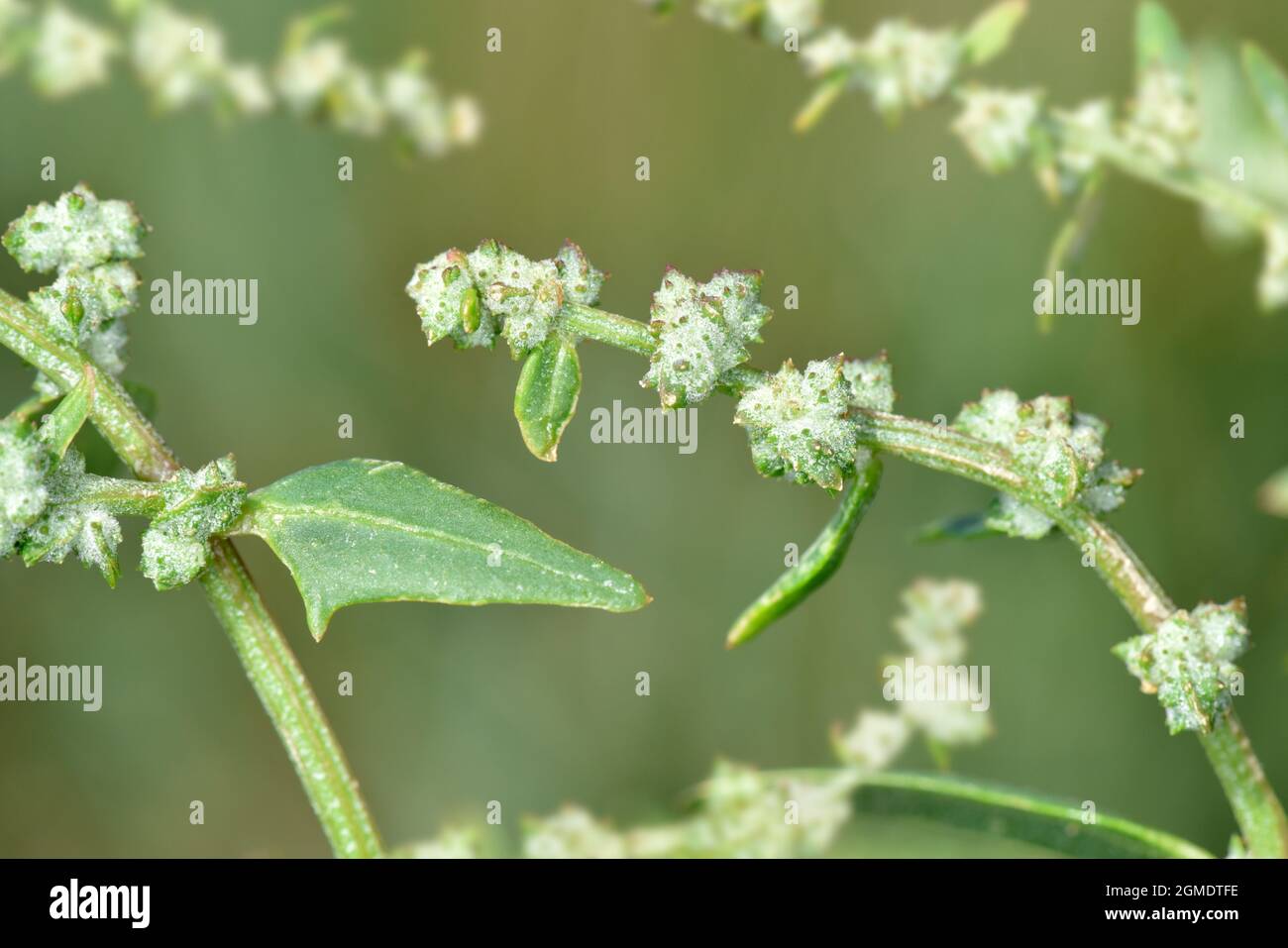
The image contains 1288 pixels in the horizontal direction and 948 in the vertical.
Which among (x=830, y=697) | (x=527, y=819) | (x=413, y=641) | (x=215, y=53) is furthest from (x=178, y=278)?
(x=527, y=819)

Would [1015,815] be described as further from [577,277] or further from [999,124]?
[999,124]

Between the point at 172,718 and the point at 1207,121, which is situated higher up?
the point at 1207,121

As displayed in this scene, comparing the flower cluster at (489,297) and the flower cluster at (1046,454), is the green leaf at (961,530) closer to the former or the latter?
the flower cluster at (1046,454)

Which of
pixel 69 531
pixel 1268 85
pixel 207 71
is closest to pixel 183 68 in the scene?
pixel 207 71

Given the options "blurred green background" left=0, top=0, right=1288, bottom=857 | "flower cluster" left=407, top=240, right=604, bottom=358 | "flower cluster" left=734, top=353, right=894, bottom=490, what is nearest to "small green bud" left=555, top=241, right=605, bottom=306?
"flower cluster" left=407, top=240, right=604, bottom=358

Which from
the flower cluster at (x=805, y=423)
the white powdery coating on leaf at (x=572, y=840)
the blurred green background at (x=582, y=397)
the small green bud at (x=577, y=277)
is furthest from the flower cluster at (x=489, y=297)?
the blurred green background at (x=582, y=397)

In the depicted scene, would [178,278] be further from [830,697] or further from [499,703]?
[830,697]

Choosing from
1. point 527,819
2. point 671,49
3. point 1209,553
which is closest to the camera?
point 527,819
